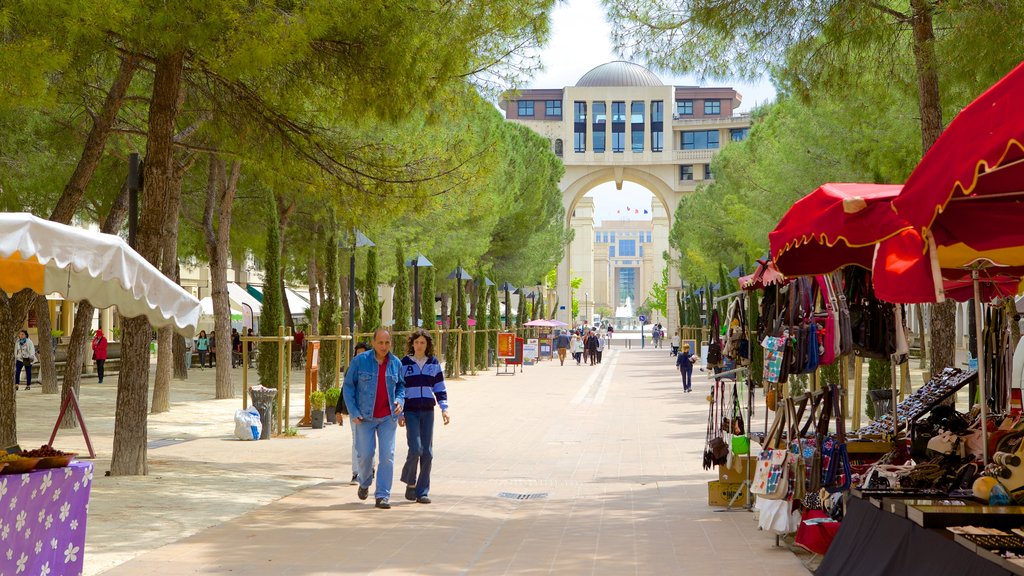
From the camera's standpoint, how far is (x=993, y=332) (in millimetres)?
8633

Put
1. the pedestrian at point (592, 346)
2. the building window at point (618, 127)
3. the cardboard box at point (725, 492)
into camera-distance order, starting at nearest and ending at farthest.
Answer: the cardboard box at point (725, 492), the pedestrian at point (592, 346), the building window at point (618, 127)

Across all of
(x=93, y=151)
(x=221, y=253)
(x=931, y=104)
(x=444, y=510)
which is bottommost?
(x=444, y=510)

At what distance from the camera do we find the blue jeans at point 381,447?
32.2 ft

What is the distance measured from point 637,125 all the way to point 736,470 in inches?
3519

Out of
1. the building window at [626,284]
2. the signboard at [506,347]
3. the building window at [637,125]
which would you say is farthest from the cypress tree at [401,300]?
the building window at [626,284]

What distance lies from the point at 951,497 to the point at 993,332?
10.3ft

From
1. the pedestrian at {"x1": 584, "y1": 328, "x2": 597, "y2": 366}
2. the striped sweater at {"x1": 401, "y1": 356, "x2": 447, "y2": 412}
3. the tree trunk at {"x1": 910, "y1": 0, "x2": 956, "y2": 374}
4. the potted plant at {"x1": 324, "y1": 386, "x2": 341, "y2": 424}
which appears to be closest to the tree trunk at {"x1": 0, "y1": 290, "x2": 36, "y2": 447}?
the striped sweater at {"x1": 401, "y1": 356, "x2": 447, "y2": 412}

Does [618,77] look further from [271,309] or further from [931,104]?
[931,104]

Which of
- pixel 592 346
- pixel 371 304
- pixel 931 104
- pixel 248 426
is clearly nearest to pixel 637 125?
pixel 592 346

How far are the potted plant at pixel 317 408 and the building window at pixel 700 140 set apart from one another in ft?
263

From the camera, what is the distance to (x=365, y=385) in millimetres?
9914

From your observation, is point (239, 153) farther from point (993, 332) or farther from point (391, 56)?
point (993, 332)

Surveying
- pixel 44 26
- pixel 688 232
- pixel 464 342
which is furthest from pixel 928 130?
pixel 688 232

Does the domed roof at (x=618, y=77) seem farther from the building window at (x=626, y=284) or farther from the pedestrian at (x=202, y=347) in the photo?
the building window at (x=626, y=284)
